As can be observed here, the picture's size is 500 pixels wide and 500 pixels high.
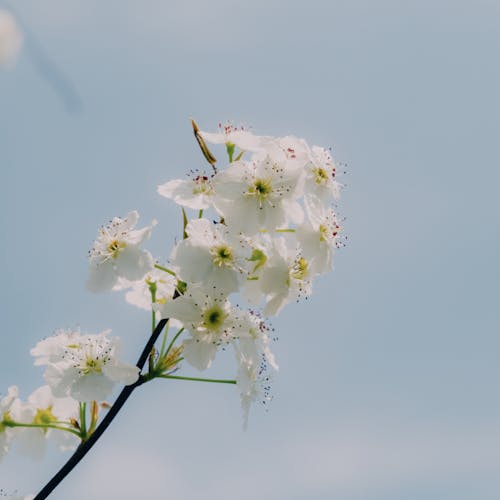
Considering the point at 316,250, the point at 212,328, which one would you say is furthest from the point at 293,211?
the point at 212,328

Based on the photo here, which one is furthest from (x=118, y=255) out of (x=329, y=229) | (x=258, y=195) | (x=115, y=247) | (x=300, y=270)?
→ (x=329, y=229)

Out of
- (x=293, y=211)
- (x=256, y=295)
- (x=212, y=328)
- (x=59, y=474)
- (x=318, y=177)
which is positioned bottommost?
(x=59, y=474)

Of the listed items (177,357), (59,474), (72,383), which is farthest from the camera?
(72,383)

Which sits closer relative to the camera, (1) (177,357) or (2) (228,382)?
(1) (177,357)

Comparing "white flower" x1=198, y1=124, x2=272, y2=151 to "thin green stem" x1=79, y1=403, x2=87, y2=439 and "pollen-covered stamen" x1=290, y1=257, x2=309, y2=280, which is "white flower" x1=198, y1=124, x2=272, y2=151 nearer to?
"pollen-covered stamen" x1=290, y1=257, x2=309, y2=280

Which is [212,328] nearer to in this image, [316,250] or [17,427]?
[316,250]

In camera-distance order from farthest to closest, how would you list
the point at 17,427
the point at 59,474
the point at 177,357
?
the point at 17,427, the point at 177,357, the point at 59,474

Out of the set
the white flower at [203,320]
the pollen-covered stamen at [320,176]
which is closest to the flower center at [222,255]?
the white flower at [203,320]

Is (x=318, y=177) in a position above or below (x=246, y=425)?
above
